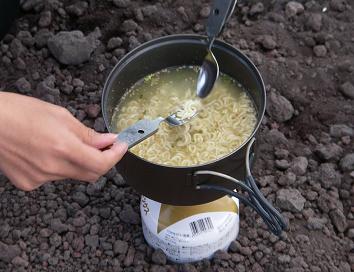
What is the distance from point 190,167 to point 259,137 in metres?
0.80

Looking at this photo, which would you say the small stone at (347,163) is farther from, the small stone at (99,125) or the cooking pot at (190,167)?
the small stone at (99,125)

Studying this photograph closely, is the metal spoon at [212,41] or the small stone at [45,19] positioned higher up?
the metal spoon at [212,41]

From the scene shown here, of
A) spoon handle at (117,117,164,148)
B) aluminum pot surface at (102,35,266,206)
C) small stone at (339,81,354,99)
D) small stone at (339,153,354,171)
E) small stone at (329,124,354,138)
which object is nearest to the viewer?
spoon handle at (117,117,164,148)

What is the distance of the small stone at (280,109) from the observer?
2582 millimetres

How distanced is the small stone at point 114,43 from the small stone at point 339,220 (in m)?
1.33

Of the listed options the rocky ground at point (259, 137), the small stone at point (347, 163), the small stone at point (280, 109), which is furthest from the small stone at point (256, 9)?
the small stone at point (347, 163)

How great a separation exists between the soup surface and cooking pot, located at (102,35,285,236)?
0.13ft

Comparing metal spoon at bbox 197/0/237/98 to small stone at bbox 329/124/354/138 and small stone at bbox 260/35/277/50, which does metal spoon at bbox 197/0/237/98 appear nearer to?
small stone at bbox 329/124/354/138

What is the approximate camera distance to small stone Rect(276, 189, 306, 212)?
2312mm

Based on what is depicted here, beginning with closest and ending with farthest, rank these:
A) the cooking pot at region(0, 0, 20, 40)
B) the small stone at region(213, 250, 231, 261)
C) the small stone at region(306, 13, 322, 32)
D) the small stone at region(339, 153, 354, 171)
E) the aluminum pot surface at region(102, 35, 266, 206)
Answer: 1. the aluminum pot surface at region(102, 35, 266, 206)
2. the small stone at region(213, 250, 231, 261)
3. the small stone at region(339, 153, 354, 171)
4. the cooking pot at region(0, 0, 20, 40)
5. the small stone at region(306, 13, 322, 32)

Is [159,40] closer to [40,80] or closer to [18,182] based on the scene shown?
[18,182]

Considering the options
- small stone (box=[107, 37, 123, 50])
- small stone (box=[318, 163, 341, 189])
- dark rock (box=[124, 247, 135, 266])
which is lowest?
dark rock (box=[124, 247, 135, 266])

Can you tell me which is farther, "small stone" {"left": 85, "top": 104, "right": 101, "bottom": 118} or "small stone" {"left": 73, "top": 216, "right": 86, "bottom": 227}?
"small stone" {"left": 85, "top": 104, "right": 101, "bottom": 118}

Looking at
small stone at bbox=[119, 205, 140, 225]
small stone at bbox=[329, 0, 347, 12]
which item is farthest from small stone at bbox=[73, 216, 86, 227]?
small stone at bbox=[329, 0, 347, 12]
